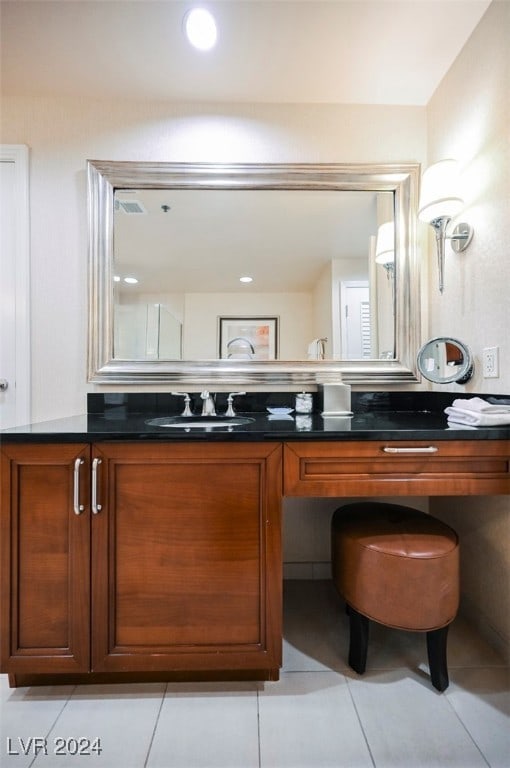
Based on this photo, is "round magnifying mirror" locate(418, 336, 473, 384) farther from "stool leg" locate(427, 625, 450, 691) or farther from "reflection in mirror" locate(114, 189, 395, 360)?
"stool leg" locate(427, 625, 450, 691)

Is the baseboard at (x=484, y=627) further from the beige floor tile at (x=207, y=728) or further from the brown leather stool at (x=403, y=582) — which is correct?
the beige floor tile at (x=207, y=728)

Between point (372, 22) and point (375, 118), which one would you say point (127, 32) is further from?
point (375, 118)

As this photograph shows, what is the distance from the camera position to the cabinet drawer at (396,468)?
3.60 feet

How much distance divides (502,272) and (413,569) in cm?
114

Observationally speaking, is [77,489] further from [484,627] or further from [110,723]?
[484,627]

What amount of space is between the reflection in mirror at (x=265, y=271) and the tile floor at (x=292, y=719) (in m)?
1.31

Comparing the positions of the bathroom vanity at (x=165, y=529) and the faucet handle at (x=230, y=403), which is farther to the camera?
the faucet handle at (x=230, y=403)

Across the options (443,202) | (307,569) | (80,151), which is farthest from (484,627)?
(80,151)

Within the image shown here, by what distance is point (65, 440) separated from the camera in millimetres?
1069

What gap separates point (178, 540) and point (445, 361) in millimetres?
1377

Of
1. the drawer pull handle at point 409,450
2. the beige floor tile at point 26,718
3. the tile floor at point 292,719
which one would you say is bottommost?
the beige floor tile at point 26,718

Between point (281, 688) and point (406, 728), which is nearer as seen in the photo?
point (406, 728)

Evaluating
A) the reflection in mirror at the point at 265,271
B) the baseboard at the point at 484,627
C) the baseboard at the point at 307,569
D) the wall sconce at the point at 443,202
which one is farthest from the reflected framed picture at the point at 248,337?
the baseboard at the point at 484,627

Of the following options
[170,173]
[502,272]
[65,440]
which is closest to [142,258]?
[170,173]
